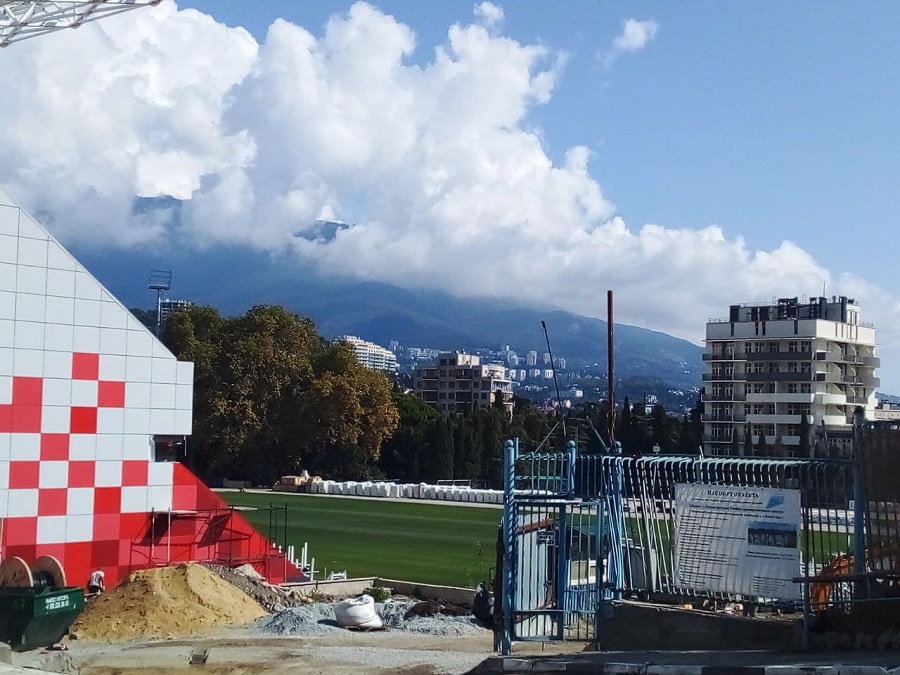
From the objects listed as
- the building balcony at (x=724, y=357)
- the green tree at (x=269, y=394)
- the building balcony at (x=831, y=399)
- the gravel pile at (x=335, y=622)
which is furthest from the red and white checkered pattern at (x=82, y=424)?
the building balcony at (x=724, y=357)

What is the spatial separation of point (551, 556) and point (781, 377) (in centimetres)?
9459

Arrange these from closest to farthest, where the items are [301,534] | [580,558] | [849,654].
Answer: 1. [849,654]
2. [580,558]
3. [301,534]

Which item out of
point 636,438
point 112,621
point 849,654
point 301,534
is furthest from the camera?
point 636,438

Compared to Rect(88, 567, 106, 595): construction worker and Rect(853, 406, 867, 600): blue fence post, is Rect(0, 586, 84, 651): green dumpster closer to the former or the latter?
Rect(88, 567, 106, 595): construction worker

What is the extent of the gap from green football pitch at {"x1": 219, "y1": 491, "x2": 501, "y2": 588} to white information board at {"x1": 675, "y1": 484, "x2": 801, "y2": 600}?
443 inches

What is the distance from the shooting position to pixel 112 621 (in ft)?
63.1

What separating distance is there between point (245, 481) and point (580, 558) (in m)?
68.0

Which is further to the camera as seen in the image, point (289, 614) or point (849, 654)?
point (289, 614)

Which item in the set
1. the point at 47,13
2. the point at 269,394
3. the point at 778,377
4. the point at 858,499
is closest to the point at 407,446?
the point at 269,394

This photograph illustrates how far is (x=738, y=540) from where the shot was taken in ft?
40.6

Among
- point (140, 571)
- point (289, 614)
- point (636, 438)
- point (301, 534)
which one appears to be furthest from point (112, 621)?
point (636, 438)

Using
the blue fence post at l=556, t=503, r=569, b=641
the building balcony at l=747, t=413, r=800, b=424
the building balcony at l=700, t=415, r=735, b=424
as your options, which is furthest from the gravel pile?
the building balcony at l=700, t=415, r=735, b=424

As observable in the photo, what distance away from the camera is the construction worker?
68.5ft

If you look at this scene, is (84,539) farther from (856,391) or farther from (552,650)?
(856,391)
